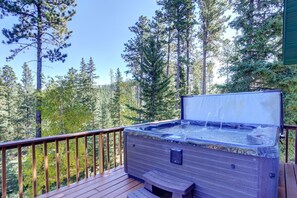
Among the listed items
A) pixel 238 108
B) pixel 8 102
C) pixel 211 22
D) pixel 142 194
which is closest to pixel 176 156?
pixel 142 194

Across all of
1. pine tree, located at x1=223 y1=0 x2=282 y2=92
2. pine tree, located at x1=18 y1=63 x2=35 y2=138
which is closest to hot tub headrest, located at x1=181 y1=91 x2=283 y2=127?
pine tree, located at x1=223 y1=0 x2=282 y2=92

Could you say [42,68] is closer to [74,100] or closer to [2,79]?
[74,100]

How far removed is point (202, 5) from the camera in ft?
37.5

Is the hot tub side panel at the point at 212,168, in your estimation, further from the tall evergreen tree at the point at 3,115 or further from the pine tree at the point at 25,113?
the pine tree at the point at 25,113

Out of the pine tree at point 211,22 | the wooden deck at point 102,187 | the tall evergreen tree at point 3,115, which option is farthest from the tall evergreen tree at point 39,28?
the tall evergreen tree at point 3,115

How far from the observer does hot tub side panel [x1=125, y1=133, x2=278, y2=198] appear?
5.27ft

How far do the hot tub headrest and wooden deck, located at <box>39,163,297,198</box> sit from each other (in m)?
0.79

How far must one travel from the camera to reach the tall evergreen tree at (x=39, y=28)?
7219mm

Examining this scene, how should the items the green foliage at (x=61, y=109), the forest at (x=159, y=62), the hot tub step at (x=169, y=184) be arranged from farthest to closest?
the green foliage at (x=61, y=109)
the forest at (x=159, y=62)
the hot tub step at (x=169, y=184)

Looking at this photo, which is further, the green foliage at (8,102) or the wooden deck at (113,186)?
the green foliage at (8,102)

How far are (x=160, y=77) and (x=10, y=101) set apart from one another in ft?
45.8

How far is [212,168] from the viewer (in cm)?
189

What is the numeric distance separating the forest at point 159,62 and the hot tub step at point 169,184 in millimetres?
5850

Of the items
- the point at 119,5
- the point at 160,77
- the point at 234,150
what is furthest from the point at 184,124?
the point at 119,5
